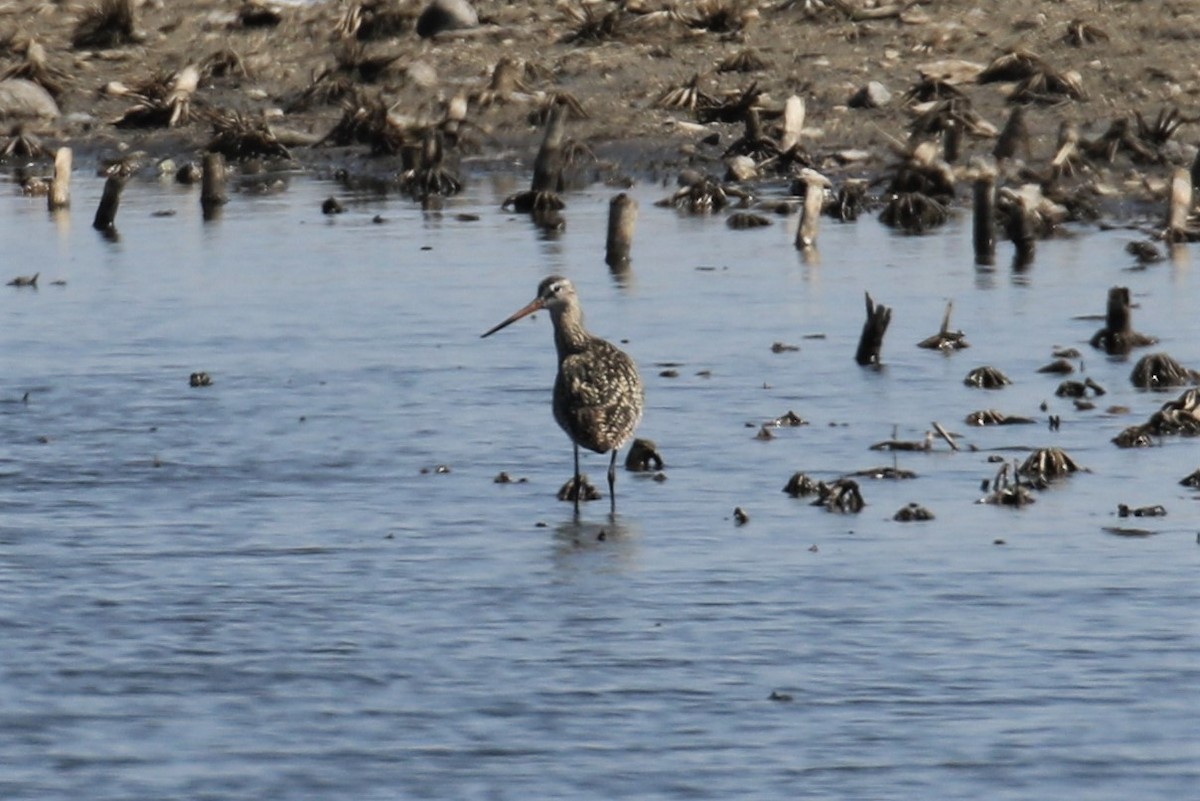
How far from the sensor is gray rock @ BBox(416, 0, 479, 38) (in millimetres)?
41062

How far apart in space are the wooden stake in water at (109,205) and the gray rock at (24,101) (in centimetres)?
871

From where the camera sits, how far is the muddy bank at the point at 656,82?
34.2 metres

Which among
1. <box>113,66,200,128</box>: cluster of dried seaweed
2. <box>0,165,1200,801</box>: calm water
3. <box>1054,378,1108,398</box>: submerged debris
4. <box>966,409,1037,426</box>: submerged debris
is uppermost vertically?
<box>113,66,200,128</box>: cluster of dried seaweed

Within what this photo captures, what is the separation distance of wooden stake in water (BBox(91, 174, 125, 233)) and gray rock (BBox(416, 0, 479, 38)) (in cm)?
986

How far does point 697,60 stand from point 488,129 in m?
3.36

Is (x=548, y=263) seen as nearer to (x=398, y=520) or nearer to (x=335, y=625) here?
(x=398, y=520)

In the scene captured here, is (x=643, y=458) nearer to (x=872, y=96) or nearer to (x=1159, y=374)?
(x=1159, y=374)

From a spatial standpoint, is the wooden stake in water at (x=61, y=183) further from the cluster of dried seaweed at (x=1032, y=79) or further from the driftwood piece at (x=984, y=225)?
the cluster of dried seaweed at (x=1032, y=79)

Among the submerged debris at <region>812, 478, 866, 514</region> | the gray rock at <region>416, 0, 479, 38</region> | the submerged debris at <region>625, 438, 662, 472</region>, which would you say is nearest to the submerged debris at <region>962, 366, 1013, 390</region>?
the submerged debris at <region>625, 438, 662, 472</region>

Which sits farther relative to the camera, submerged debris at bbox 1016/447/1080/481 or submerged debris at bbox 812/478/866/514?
submerged debris at bbox 1016/447/1080/481

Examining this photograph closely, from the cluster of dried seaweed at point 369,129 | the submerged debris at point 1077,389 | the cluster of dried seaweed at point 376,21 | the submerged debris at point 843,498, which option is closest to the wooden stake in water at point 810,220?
the submerged debris at point 1077,389

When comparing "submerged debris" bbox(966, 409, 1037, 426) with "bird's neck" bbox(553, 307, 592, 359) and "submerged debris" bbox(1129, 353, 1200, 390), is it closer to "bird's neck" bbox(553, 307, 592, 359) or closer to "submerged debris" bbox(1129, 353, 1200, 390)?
"submerged debris" bbox(1129, 353, 1200, 390)

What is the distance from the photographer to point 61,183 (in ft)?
108

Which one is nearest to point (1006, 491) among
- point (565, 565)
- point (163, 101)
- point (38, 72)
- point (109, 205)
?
point (565, 565)
